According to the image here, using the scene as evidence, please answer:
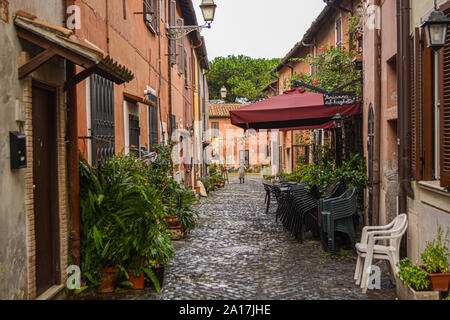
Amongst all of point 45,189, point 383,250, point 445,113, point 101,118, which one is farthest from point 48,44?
point 383,250

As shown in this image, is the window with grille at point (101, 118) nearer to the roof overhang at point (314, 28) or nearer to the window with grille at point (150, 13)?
the window with grille at point (150, 13)

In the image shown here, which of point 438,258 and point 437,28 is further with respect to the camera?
point 438,258

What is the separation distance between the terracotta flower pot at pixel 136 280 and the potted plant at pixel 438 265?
309 cm

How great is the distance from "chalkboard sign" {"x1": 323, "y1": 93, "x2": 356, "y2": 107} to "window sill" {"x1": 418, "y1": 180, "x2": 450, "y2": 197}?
3860 millimetres

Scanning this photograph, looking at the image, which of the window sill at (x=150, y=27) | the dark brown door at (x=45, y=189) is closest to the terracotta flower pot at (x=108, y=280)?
the dark brown door at (x=45, y=189)

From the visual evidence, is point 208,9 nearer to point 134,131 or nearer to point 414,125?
point 134,131

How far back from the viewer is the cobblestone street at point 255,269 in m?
5.39

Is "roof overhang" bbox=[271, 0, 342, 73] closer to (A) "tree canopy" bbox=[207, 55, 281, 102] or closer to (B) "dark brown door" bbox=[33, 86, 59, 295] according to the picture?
(B) "dark brown door" bbox=[33, 86, 59, 295]

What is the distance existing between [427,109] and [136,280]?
12.4 ft

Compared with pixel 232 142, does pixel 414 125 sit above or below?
below

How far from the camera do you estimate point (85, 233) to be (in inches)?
212

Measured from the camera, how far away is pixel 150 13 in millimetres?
9844

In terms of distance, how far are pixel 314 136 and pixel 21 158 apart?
14.4m
